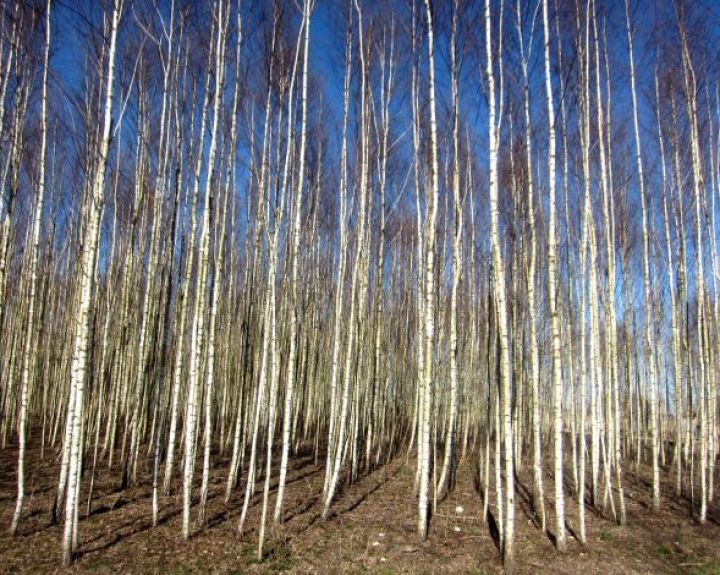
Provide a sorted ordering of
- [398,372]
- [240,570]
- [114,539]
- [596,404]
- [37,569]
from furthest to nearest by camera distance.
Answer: [398,372]
[596,404]
[114,539]
[240,570]
[37,569]

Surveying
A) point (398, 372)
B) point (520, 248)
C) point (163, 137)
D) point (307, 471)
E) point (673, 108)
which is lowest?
point (307, 471)

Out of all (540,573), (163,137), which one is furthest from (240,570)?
(163,137)

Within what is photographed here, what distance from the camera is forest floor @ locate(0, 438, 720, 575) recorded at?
443 cm

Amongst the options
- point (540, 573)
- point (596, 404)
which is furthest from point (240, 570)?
point (596, 404)

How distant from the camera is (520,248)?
7.33 meters

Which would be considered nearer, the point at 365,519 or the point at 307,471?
the point at 365,519

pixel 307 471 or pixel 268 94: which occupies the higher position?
pixel 268 94

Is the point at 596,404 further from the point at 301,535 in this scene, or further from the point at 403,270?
the point at 403,270

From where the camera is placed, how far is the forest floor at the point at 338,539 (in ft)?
14.5

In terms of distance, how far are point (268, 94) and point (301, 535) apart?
16.2ft

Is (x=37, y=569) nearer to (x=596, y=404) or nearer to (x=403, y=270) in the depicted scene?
(x=596, y=404)

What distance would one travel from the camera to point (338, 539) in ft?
17.1

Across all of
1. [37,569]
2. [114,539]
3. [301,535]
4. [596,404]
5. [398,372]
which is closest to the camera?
[37,569]

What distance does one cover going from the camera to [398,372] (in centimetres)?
1284
